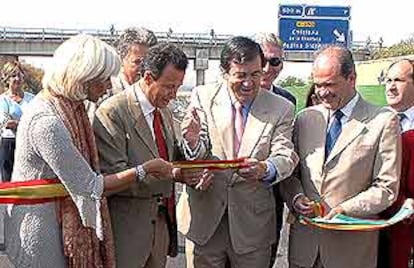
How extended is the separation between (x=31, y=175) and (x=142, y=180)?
615mm

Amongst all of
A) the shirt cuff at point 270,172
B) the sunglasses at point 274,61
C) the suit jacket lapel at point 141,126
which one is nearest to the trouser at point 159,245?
the suit jacket lapel at point 141,126

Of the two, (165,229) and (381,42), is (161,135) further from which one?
(381,42)

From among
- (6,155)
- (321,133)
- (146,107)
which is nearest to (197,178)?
(146,107)

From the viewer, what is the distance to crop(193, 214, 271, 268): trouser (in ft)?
15.0

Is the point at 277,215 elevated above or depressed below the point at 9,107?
below

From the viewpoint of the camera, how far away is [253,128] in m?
4.49

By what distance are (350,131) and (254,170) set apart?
1.96 ft

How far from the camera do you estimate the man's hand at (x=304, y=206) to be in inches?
170

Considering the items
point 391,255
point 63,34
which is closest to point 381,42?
point 63,34

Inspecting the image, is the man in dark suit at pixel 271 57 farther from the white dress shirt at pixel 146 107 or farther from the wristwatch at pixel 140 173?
the wristwatch at pixel 140 173

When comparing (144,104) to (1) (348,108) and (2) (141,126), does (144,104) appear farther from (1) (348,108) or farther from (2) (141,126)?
(1) (348,108)

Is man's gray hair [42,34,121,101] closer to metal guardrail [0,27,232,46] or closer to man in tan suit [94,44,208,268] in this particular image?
man in tan suit [94,44,208,268]

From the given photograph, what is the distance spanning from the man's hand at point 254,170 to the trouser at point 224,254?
0.36 meters

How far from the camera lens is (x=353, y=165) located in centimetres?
429
